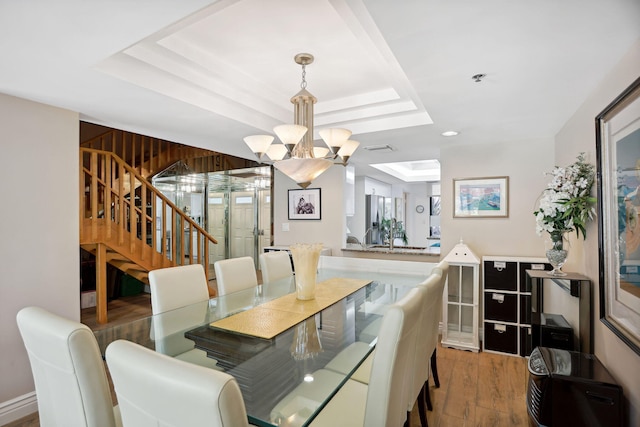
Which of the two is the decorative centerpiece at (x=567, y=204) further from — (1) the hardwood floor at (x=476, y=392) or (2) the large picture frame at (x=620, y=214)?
(1) the hardwood floor at (x=476, y=392)

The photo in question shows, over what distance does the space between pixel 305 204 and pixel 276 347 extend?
3445mm

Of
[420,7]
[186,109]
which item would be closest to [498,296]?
[420,7]

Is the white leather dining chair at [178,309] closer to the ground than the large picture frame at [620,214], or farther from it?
closer to the ground

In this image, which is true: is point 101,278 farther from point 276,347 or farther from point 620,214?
point 620,214

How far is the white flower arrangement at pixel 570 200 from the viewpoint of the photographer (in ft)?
7.09

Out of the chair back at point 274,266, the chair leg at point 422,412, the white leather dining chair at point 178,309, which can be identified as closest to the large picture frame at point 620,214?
the chair leg at point 422,412

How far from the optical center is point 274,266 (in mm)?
3389

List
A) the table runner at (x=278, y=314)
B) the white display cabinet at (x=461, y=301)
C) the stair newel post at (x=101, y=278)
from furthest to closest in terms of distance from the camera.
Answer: the stair newel post at (x=101, y=278) < the white display cabinet at (x=461, y=301) < the table runner at (x=278, y=314)

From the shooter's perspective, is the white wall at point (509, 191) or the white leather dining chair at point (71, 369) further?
the white wall at point (509, 191)

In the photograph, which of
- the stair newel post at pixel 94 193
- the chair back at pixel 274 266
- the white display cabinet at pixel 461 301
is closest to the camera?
the chair back at pixel 274 266

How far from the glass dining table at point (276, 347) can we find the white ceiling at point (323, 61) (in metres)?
1.50

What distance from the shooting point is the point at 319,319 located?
2.05m

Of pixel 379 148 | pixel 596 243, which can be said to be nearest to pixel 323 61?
pixel 379 148

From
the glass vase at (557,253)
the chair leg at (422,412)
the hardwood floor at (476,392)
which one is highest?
the glass vase at (557,253)
